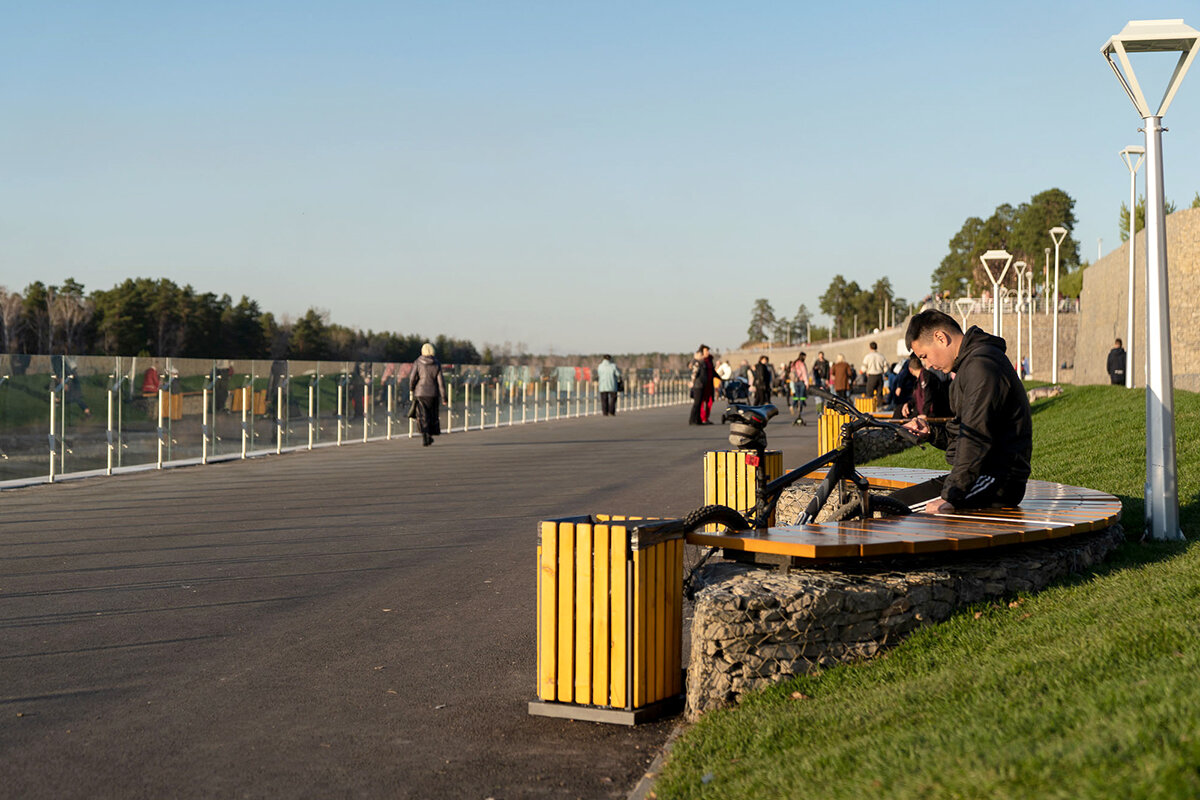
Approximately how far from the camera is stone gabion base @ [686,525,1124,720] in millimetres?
4984

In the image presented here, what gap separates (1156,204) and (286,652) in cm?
680

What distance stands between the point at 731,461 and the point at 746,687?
5439mm

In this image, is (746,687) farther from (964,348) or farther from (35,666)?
(35,666)

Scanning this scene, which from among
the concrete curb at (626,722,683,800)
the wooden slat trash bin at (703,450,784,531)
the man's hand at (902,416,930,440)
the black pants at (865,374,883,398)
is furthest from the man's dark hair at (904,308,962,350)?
the black pants at (865,374,883,398)

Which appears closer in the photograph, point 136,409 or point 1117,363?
point 136,409

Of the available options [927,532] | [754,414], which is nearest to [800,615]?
[927,532]

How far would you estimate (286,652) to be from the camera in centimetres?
632

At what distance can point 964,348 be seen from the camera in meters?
6.98

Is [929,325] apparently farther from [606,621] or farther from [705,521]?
[606,621]

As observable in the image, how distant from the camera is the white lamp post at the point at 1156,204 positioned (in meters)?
8.09

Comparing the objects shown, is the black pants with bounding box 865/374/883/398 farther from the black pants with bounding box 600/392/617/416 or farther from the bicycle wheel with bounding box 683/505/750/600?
the bicycle wheel with bounding box 683/505/750/600

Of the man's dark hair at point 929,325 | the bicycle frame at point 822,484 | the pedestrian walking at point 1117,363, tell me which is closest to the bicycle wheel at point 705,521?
the bicycle frame at point 822,484

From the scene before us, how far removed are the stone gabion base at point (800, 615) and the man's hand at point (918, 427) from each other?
1.14 meters

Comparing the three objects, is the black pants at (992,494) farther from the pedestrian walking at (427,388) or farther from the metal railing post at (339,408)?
the metal railing post at (339,408)
